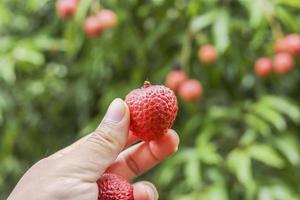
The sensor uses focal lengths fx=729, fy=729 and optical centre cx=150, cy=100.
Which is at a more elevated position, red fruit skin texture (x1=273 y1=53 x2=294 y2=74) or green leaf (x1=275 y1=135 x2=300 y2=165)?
red fruit skin texture (x1=273 y1=53 x2=294 y2=74)

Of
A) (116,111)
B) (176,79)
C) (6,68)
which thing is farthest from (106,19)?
(116,111)

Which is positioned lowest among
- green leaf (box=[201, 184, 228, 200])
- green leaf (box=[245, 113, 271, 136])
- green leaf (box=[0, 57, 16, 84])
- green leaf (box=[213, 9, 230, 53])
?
green leaf (box=[201, 184, 228, 200])

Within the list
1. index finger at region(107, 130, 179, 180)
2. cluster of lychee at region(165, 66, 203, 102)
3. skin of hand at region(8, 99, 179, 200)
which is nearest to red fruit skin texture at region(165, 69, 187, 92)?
cluster of lychee at region(165, 66, 203, 102)

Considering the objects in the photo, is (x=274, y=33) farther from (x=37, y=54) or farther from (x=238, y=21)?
(x=37, y=54)

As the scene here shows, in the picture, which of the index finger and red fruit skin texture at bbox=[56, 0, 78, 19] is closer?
the index finger

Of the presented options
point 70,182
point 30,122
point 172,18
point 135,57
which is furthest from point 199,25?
point 70,182

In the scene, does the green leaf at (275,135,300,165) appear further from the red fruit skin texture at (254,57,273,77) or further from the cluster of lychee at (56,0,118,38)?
the cluster of lychee at (56,0,118,38)

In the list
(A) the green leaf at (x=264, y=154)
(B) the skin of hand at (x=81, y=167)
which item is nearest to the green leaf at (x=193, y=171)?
(A) the green leaf at (x=264, y=154)
